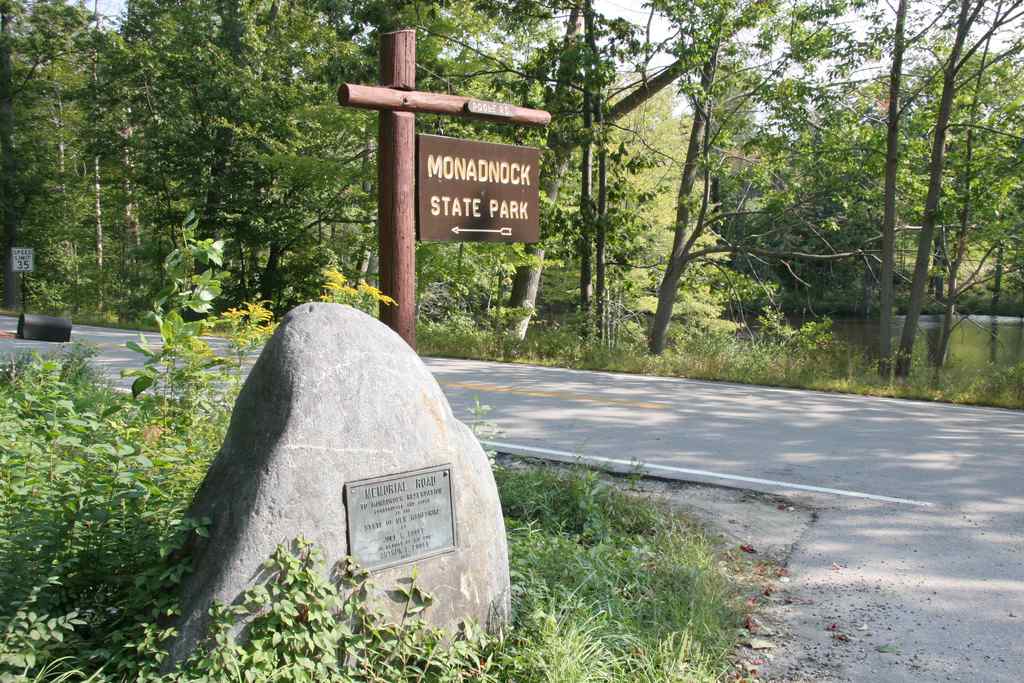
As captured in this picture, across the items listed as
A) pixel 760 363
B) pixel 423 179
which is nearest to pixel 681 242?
pixel 760 363

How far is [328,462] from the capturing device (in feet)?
11.6

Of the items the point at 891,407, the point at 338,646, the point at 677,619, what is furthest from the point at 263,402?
the point at 891,407

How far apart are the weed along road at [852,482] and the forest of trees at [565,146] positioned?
10.9 ft

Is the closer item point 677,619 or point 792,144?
point 677,619

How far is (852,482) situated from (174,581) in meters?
5.73

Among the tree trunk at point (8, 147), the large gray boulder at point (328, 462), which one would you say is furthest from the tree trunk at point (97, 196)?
the large gray boulder at point (328, 462)

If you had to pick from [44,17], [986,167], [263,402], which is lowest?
[263,402]

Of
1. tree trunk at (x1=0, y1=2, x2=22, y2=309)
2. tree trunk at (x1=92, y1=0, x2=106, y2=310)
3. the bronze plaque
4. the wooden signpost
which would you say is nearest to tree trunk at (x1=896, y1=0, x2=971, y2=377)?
the bronze plaque

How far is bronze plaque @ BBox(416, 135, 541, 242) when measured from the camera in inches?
217

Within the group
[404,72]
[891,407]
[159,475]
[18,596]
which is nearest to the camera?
[18,596]

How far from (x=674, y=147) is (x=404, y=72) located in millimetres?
31259

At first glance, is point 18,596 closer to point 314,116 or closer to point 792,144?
point 792,144

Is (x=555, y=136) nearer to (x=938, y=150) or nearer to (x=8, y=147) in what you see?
(x=938, y=150)

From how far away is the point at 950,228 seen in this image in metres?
21.5
